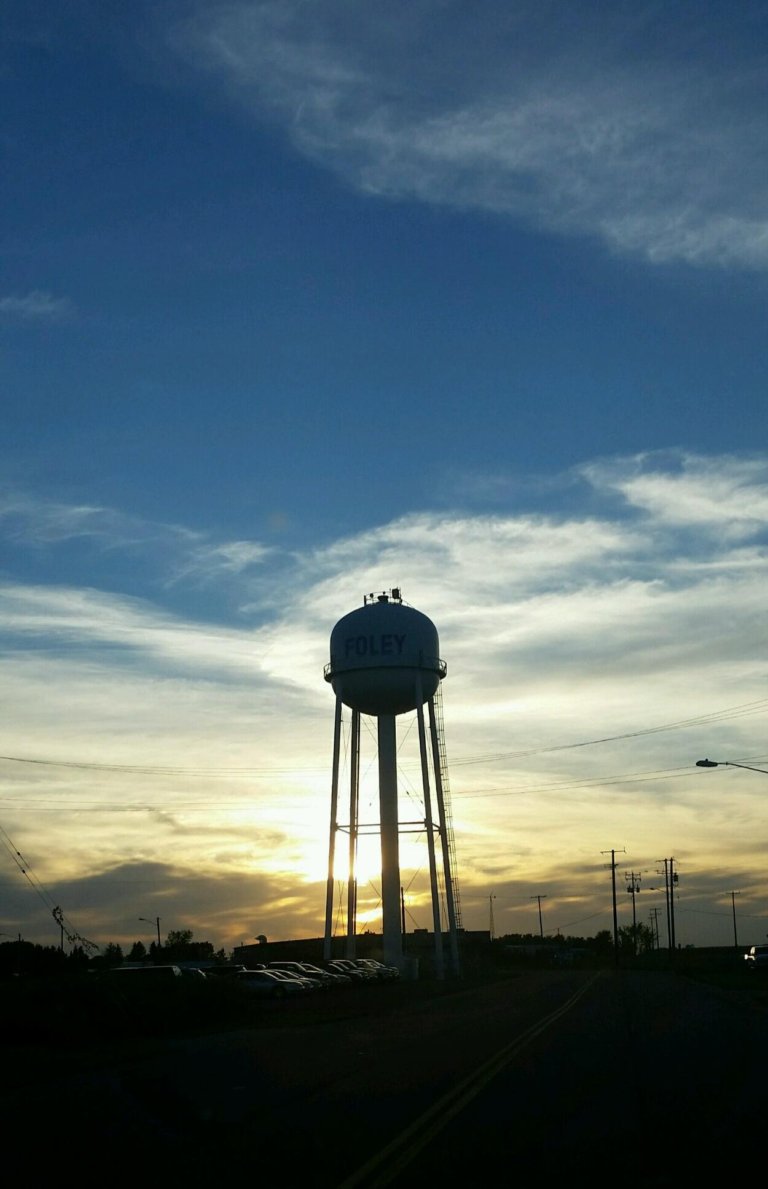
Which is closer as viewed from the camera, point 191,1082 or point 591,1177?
point 591,1177

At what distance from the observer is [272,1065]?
19.3 meters

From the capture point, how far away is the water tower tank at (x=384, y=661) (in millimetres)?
60031

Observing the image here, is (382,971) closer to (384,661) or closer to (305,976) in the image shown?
(305,976)

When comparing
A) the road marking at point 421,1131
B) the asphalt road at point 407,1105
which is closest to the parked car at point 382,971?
the asphalt road at point 407,1105

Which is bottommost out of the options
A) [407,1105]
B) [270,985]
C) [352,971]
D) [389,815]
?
[352,971]

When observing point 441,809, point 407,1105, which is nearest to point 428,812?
point 441,809

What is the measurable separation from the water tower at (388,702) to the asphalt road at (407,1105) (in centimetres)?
3299

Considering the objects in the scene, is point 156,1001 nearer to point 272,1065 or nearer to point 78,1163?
point 272,1065

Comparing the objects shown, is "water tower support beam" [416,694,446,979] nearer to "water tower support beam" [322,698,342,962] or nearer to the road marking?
"water tower support beam" [322,698,342,962]

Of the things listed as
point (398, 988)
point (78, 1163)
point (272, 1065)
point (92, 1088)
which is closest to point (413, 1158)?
point (78, 1163)

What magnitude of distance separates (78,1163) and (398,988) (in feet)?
147

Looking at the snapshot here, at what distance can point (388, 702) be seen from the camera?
60.9m

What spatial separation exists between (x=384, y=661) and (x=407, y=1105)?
46298mm

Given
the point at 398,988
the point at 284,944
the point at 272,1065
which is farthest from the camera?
the point at 284,944
